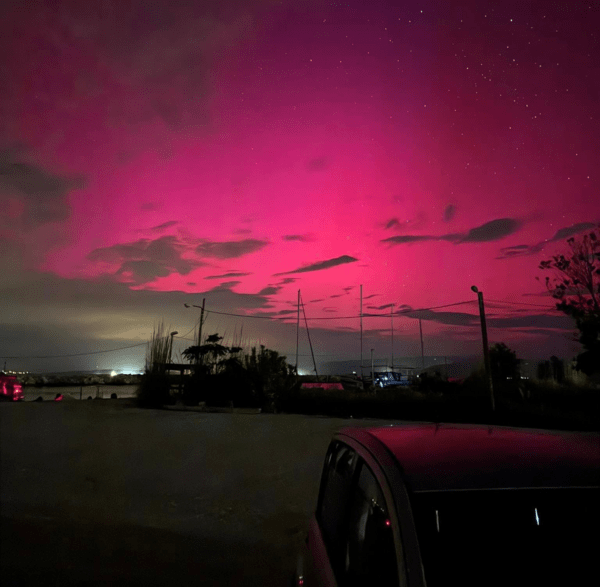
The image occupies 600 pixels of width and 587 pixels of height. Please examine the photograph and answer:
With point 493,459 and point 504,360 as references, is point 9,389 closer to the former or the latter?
point 493,459

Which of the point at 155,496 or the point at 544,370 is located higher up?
the point at 544,370

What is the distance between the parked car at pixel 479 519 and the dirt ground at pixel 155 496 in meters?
3.28

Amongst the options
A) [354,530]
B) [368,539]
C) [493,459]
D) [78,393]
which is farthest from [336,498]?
[78,393]

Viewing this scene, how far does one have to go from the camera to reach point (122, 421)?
14945 mm

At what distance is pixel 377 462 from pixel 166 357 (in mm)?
23677

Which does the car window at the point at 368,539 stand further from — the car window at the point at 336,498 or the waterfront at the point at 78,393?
the waterfront at the point at 78,393

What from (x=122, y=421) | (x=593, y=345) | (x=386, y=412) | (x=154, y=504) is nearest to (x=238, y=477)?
(x=154, y=504)

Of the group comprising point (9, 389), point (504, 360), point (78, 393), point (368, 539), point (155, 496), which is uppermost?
point (504, 360)

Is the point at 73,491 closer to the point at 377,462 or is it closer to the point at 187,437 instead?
the point at 187,437

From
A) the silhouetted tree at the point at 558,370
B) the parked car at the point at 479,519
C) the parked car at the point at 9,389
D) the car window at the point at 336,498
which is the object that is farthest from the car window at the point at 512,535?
the silhouetted tree at the point at 558,370

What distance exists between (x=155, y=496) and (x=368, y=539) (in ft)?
23.7

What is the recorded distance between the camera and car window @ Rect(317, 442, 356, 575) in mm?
2462

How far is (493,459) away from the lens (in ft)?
6.86

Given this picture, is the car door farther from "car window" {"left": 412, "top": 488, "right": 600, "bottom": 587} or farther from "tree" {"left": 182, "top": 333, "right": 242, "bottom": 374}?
"tree" {"left": 182, "top": 333, "right": 242, "bottom": 374}
